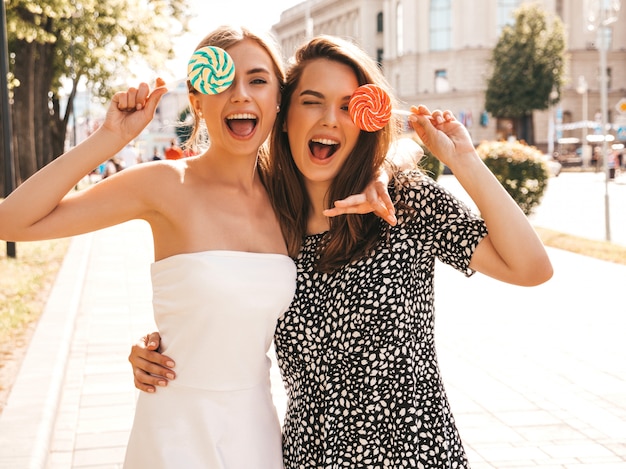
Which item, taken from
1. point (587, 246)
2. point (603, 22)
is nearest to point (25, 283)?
point (587, 246)

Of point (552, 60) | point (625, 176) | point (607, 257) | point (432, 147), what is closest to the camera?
point (432, 147)

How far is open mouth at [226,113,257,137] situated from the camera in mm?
2582

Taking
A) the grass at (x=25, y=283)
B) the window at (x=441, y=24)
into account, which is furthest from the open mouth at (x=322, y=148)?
the window at (x=441, y=24)

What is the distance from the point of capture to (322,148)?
2.65 metres

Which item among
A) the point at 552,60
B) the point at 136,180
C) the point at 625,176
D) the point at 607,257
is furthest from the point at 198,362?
the point at 552,60

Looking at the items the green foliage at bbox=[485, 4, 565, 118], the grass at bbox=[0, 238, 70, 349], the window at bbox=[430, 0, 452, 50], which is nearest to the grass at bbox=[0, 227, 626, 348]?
the grass at bbox=[0, 238, 70, 349]

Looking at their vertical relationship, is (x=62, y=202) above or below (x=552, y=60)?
below

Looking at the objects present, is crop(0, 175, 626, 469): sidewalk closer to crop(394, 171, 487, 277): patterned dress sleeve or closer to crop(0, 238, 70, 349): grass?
crop(0, 238, 70, 349): grass

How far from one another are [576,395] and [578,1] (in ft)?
220

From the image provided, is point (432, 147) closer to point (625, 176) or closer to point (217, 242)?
point (217, 242)

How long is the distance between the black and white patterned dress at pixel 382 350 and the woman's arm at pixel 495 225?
49 mm

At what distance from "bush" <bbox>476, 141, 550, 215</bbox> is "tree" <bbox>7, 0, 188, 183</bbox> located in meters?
11.7

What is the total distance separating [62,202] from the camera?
244cm

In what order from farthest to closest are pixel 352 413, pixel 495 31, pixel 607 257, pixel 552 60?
pixel 495 31 < pixel 552 60 < pixel 607 257 < pixel 352 413
